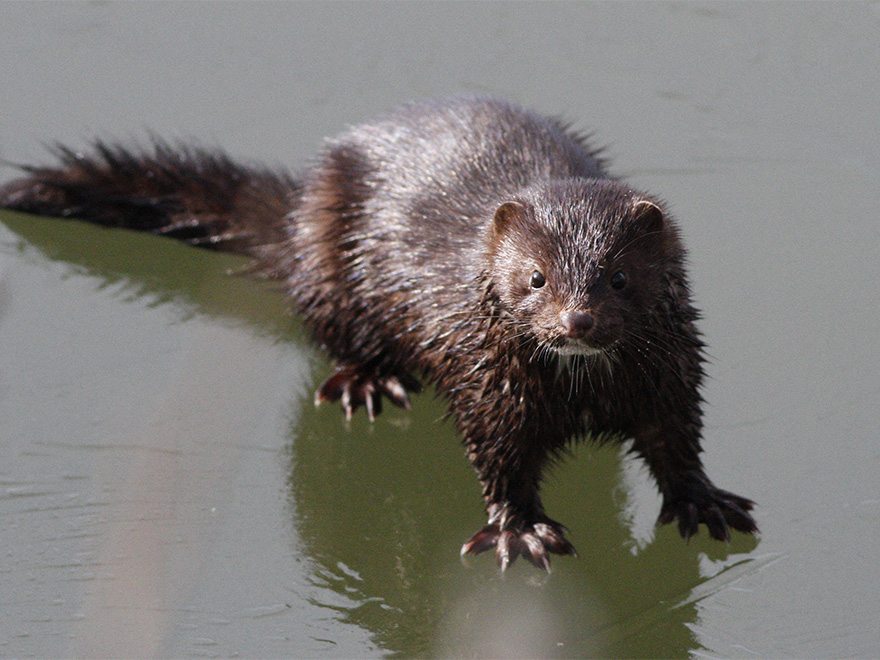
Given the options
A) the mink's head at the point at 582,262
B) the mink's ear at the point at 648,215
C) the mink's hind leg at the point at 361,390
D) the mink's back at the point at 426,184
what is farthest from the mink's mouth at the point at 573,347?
the mink's hind leg at the point at 361,390

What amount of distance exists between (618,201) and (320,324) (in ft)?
6.03

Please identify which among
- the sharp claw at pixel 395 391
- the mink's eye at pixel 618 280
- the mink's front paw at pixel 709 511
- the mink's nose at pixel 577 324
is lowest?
the mink's front paw at pixel 709 511

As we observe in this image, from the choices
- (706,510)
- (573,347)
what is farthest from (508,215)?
(706,510)

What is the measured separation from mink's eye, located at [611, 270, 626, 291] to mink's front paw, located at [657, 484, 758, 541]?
94 centimetres

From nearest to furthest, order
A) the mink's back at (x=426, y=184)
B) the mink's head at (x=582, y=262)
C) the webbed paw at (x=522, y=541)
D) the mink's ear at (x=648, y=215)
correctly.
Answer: the mink's head at (x=582, y=262), the mink's ear at (x=648, y=215), the webbed paw at (x=522, y=541), the mink's back at (x=426, y=184)

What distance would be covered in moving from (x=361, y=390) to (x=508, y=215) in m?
1.46

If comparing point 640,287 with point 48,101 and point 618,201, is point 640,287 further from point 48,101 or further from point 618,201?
point 48,101

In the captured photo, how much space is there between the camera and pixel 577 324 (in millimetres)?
3678

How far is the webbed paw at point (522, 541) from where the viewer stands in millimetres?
4258

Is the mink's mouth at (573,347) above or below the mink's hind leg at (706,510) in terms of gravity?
above

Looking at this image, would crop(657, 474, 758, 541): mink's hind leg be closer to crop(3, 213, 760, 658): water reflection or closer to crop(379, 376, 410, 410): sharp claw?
crop(3, 213, 760, 658): water reflection

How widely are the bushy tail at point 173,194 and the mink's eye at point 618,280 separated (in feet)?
7.61

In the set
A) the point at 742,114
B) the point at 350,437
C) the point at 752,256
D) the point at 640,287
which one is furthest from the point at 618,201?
the point at 742,114

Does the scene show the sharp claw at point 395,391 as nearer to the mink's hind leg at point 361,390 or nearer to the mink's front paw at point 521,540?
the mink's hind leg at point 361,390
